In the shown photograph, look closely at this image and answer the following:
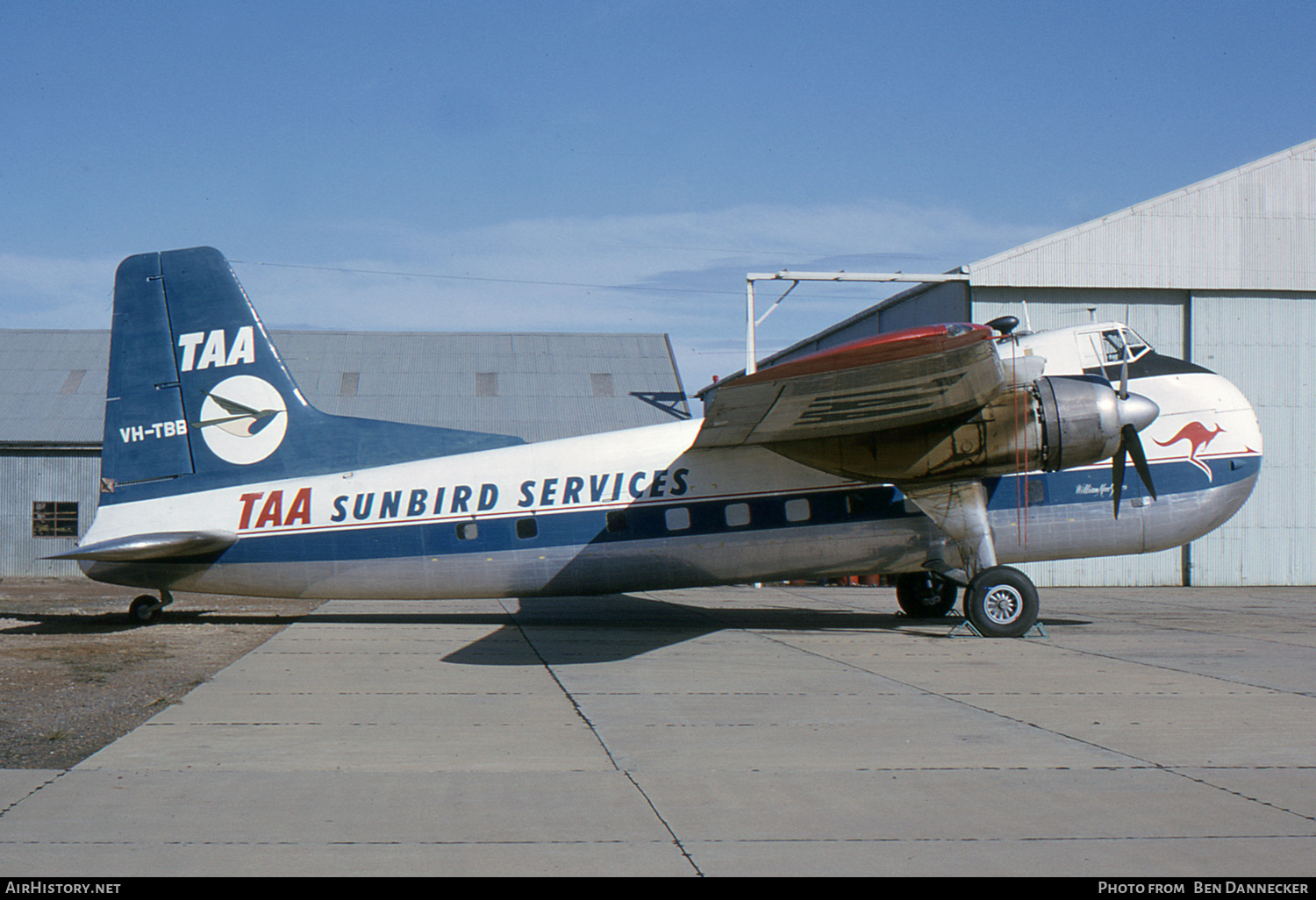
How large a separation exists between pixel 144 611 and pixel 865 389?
1215 cm

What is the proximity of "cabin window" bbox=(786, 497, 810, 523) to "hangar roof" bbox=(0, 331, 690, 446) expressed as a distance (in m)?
19.3

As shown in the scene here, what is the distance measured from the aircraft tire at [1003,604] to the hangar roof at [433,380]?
20932mm

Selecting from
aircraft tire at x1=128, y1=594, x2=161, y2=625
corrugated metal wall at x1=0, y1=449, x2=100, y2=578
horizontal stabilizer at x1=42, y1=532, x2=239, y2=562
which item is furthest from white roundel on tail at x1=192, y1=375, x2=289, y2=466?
corrugated metal wall at x1=0, y1=449, x2=100, y2=578

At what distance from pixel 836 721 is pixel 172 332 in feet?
40.4

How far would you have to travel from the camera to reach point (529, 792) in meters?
6.64

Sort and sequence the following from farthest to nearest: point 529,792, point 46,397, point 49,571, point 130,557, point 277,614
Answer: point 46,397
point 49,571
point 277,614
point 130,557
point 529,792

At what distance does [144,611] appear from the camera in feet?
55.2

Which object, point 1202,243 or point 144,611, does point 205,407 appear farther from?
point 1202,243

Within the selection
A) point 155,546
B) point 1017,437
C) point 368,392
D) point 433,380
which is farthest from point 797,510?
point 433,380

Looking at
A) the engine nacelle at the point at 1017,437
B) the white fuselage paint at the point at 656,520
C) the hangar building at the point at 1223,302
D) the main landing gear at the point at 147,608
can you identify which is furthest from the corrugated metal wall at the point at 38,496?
the hangar building at the point at 1223,302

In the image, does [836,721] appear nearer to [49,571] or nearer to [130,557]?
[130,557]

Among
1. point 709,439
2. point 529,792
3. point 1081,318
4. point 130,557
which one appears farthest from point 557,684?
point 1081,318

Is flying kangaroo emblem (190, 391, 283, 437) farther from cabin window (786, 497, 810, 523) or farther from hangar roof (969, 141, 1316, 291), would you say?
hangar roof (969, 141, 1316, 291)

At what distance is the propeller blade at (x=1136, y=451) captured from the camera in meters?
14.4
